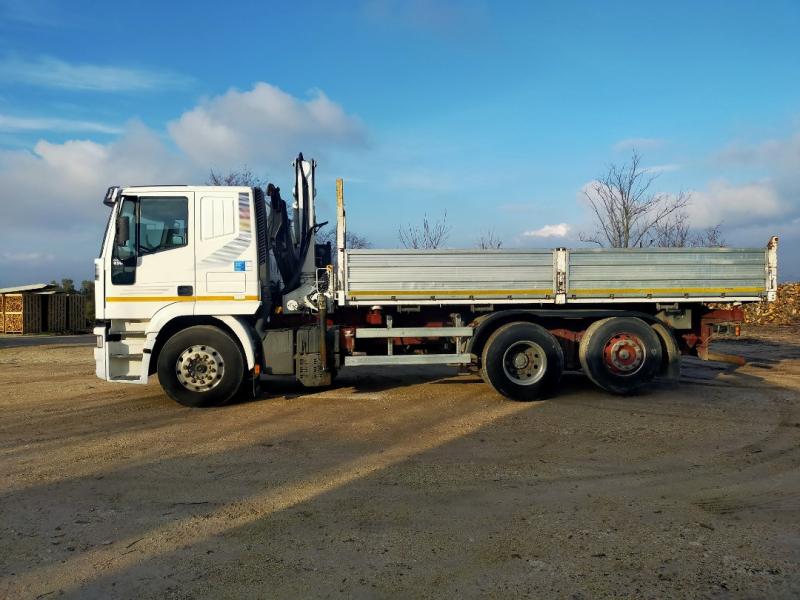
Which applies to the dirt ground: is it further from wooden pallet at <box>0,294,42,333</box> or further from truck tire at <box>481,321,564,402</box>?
wooden pallet at <box>0,294,42,333</box>

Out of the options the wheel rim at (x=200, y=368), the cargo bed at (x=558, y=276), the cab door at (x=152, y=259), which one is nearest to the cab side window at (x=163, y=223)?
the cab door at (x=152, y=259)

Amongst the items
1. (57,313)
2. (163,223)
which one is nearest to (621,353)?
(163,223)

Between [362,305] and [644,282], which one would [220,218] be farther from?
[644,282]

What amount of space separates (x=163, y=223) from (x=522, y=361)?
18.1 feet

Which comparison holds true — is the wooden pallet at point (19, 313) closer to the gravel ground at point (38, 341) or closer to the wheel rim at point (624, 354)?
the gravel ground at point (38, 341)

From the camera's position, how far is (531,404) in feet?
28.0

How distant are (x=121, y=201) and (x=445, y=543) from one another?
6.52 metres

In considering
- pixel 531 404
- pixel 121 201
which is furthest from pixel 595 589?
pixel 121 201

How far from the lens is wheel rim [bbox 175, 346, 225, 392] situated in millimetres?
8156

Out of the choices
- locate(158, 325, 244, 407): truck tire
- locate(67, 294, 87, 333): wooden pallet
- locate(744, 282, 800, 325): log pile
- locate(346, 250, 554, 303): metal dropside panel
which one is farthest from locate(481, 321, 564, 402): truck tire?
locate(67, 294, 87, 333): wooden pallet

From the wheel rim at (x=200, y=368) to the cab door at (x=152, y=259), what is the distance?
0.62m

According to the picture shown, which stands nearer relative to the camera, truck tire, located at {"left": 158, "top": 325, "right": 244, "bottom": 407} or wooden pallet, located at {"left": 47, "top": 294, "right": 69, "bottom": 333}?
truck tire, located at {"left": 158, "top": 325, "right": 244, "bottom": 407}

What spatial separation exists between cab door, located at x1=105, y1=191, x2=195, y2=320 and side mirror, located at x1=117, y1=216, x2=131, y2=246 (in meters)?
0.07

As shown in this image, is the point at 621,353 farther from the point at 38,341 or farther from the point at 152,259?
the point at 38,341
